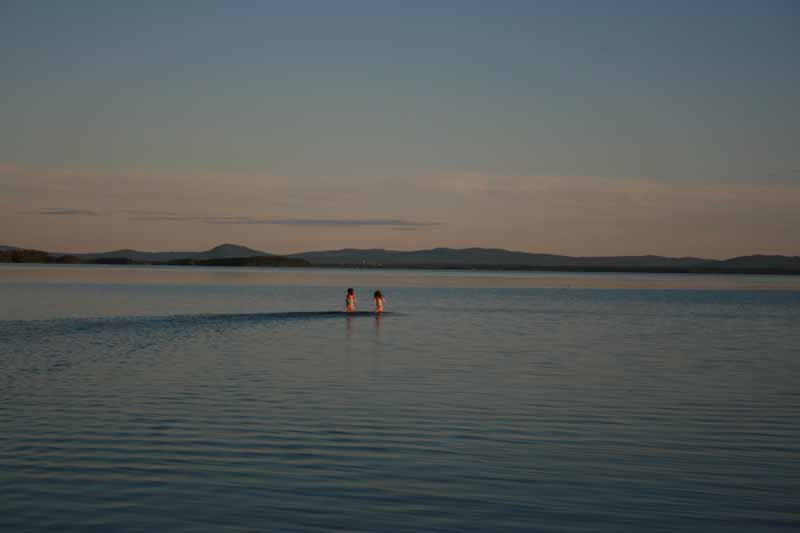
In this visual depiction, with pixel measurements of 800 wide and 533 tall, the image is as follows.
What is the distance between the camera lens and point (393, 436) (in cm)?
1367

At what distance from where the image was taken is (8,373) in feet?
66.9

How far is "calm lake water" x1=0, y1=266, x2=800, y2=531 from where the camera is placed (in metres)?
9.64

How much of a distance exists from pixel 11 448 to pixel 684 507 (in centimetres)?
888

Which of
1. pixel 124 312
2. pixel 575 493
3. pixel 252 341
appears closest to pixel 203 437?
pixel 575 493

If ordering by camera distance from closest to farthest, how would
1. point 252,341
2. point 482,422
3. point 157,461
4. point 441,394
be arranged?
point 157,461
point 482,422
point 441,394
point 252,341

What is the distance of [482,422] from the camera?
14930 mm

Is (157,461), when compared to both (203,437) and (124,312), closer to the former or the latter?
(203,437)

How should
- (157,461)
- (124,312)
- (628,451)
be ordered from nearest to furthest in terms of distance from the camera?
1. (157,461)
2. (628,451)
3. (124,312)

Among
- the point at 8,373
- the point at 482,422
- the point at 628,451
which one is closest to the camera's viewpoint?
the point at 628,451

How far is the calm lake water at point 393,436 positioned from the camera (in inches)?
380

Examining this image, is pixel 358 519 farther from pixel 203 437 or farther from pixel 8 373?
pixel 8 373

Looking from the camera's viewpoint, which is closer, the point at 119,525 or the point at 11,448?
the point at 119,525

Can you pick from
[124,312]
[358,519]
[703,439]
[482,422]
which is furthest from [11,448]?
[124,312]

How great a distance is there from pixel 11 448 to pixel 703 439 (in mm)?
10255
